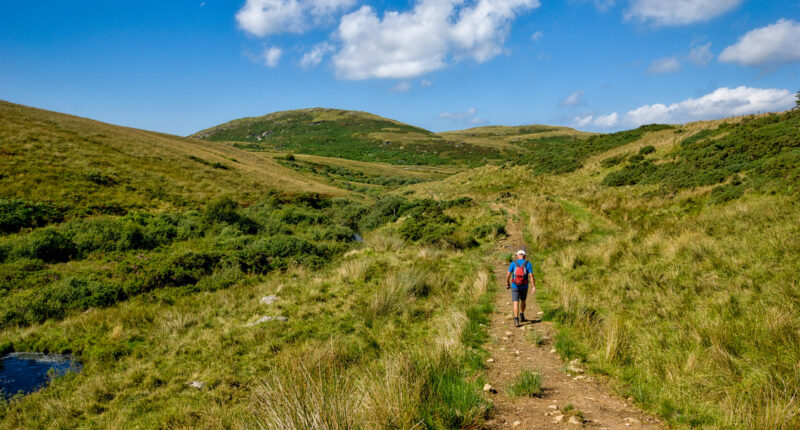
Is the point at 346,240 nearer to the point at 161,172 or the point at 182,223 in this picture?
the point at 182,223

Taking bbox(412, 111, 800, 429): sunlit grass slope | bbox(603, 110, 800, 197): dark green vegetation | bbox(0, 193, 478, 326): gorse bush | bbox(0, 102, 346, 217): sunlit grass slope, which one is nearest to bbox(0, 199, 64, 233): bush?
bbox(0, 102, 346, 217): sunlit grass slope

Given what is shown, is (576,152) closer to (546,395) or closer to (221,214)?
(221,214)

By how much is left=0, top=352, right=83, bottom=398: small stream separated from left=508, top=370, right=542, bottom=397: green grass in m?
9.22

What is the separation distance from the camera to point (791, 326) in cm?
487

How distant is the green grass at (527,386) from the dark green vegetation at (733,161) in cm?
1300

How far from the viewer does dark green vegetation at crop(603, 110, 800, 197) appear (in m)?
13.8

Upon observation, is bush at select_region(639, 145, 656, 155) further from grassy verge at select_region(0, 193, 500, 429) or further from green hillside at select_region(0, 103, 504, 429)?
grassy verge at select_region(0, 193, 500, 429)

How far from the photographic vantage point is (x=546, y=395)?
15.4 feet

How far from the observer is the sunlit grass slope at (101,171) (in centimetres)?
2077

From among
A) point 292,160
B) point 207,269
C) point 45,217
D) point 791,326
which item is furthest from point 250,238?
point 292,160

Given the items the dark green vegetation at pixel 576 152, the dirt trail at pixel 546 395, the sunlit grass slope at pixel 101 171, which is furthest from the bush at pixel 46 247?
the dark green vegetation at pixel 576 152

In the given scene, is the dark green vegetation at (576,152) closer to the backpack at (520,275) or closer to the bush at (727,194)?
the bush at (727,194)

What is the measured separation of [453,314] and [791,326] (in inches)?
205

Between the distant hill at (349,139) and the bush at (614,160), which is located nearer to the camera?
the bush at (614,160)
